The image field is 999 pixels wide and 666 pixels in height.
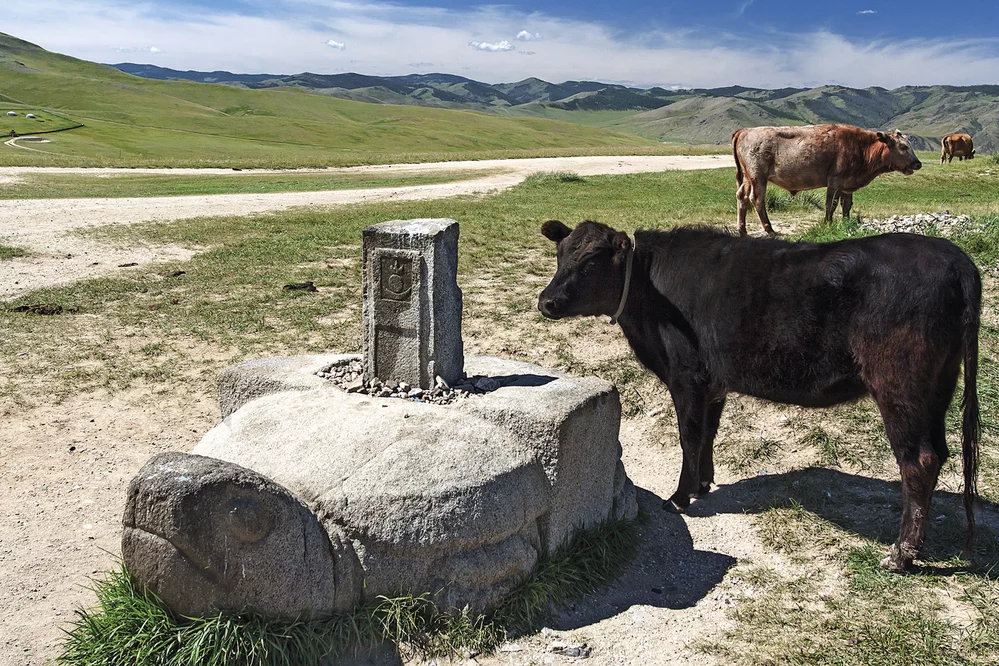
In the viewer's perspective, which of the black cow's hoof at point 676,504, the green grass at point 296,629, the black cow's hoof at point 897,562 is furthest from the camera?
the black cow's hoof at point 676,504

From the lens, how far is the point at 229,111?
427ft

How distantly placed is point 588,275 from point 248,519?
320 centimetres

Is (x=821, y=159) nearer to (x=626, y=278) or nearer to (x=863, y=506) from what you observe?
(x=863, y=506)

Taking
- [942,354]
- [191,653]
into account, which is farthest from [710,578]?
[191,653]

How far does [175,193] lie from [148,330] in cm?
1573

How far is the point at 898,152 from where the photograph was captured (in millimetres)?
13445

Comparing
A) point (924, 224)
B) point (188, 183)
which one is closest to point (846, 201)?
point (924, 224)

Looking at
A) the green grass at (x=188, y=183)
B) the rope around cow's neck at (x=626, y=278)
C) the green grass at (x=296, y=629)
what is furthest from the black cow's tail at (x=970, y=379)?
the green grass at (x=188, y=183)

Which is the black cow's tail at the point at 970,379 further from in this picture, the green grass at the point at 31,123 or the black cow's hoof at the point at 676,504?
the green grass at the point at 31,123

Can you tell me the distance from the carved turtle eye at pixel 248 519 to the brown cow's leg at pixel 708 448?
355cm

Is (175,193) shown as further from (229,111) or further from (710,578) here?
(229,111)

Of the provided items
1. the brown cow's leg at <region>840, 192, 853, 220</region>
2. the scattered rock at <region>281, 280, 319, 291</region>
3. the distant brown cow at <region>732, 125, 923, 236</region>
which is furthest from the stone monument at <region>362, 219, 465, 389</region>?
the brown cow's leg at <region>840, 192, 853, 220</region>

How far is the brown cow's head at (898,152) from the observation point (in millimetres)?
13461


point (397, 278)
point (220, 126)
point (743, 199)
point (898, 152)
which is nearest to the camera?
point (397, 278)
